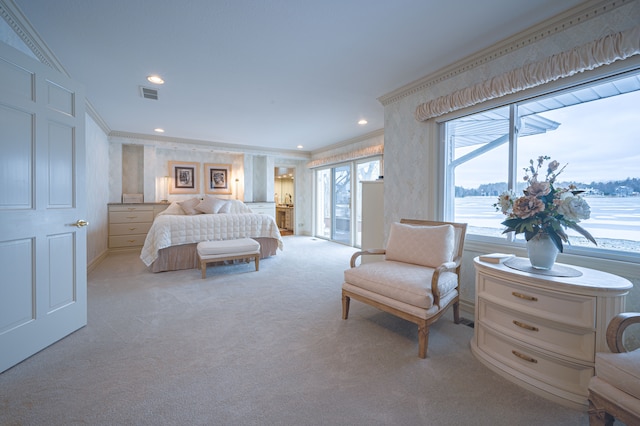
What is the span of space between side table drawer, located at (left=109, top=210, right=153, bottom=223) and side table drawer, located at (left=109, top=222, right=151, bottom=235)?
7cm

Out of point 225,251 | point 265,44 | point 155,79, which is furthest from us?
point 225,251

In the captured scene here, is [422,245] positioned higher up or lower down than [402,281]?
higher up

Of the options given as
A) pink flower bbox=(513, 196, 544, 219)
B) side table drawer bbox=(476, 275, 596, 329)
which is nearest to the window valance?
pink flower bbox=(513, 196, 544, 219)

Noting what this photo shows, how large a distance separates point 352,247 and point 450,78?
427cm

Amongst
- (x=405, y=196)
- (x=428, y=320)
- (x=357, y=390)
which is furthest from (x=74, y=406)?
(x=405, y=196)

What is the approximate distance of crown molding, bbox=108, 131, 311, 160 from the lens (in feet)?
19.4

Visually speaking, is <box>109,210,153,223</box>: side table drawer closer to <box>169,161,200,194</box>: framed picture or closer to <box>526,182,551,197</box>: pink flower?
<box>169,161,200,194</box>: framed picture

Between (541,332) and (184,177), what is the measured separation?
24.2 ft

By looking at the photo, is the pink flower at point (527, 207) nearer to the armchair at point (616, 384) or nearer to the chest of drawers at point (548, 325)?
the chest of drawers at point (548, 325)

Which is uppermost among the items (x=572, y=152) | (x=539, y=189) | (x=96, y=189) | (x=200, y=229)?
(x=572, y=152)

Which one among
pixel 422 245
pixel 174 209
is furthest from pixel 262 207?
pixel 422 245

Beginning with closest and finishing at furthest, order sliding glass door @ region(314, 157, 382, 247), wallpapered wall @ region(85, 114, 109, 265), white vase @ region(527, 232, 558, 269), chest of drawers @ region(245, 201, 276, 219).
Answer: white vase @ region(527, 232, 558, 269), wallpapered wall @ region(85, 114, 109, 265), sliding glass door @ region(314, 157, 382, 247), chest of drawers @ region(245, 201, 276, 219)

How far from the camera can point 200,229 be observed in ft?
14.8

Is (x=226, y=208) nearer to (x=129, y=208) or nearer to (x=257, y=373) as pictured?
(x=129, y=208)
